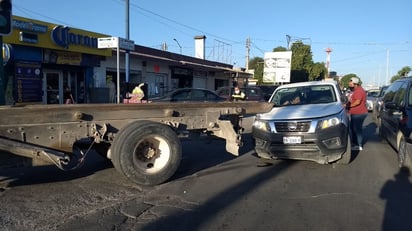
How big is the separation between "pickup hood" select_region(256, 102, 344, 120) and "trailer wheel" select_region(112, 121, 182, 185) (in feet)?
7.79

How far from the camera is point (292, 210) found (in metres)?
5.15

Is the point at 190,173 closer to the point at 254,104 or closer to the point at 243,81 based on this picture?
the point at 254,104

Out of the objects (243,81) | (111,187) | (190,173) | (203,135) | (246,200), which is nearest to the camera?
(246,200)

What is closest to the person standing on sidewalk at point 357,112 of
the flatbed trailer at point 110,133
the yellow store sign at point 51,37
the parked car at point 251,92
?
the flatbed trailer at point 110,133

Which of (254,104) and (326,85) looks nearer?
(254,104)

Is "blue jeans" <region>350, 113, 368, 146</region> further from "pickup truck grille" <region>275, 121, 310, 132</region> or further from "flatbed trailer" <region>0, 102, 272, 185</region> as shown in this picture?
"flatbed trailer" <region>0, 102, 272, 185</region>

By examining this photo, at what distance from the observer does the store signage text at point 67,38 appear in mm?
17531

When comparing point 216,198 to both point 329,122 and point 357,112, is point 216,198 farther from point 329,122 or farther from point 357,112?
point 357,112

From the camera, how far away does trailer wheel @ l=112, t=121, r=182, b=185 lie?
596 centimetres

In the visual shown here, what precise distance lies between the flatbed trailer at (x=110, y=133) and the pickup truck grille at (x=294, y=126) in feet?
5.21

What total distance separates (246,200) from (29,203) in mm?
2923

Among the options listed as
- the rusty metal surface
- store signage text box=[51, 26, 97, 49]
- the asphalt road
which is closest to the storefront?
store signage text box=[51, 26, 97, 49]

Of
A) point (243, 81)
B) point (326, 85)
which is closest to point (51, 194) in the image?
point (326, 85)

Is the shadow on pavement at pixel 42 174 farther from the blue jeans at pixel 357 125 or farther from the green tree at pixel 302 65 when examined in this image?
the green tree at pixel 302 65
